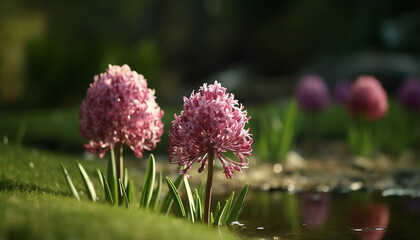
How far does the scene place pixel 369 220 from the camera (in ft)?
16.8

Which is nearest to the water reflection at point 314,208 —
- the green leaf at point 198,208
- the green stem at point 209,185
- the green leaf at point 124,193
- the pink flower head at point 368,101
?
the green leaf at point 198,208

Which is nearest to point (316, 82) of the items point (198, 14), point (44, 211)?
point (44, 211)

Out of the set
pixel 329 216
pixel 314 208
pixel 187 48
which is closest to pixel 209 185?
pixel 329 216

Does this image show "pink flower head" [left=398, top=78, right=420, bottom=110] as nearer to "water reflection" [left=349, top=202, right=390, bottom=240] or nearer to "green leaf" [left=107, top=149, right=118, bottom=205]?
"water reflection" [left=349, top=202, right=390, bottom=240]

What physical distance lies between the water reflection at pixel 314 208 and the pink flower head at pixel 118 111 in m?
1.45

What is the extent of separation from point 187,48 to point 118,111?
18.4 metres

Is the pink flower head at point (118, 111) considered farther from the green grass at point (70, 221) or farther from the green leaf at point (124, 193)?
the green grass at point (70, 221)

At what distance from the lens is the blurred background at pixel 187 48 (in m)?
14.1

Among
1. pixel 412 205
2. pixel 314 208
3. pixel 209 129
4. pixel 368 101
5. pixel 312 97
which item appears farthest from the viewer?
pixel 312 97

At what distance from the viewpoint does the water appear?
15.1 feet

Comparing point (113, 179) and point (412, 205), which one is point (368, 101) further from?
point (113, 179)

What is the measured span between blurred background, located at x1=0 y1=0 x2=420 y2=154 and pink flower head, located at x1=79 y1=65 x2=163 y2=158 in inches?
176

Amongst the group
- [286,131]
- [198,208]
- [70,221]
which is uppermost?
[286,131]

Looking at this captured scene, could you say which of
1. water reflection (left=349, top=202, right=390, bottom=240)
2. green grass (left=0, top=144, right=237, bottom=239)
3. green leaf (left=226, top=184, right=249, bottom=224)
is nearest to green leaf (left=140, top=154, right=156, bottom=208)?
green grass (left=0, top=144, right=237, bottom=239)
